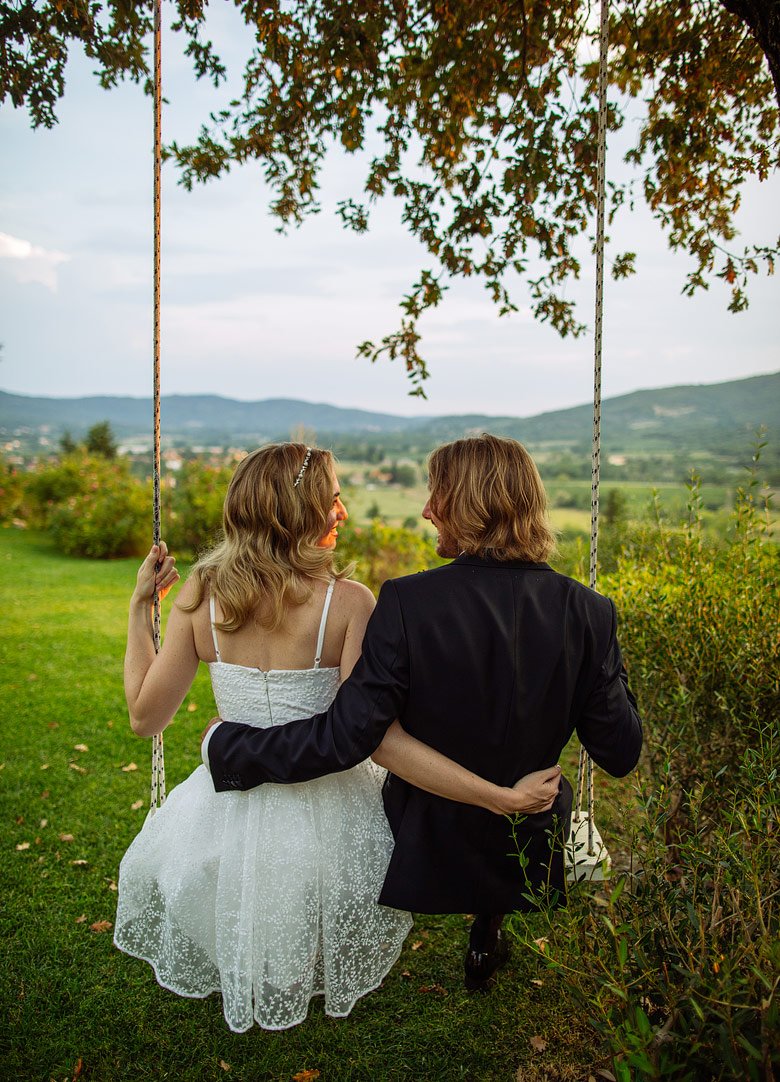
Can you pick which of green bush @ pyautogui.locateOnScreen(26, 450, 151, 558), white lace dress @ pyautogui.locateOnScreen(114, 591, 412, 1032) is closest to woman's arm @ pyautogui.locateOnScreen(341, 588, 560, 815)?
white lace dress @ pyautogui.locateOnScreen(114, 591, 412, 1032)

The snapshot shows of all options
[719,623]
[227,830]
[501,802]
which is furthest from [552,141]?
[227,830]

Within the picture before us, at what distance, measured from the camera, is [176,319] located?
19.4 feet

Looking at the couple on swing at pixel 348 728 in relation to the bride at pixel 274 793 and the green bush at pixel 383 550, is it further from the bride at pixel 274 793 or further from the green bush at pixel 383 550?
the green bush at pixel 383 550

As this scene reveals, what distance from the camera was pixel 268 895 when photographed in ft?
6.77

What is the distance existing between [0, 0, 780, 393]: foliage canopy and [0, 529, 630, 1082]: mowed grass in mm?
2602

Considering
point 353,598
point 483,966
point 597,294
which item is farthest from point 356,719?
point 597,294

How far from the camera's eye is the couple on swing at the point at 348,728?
1818mm

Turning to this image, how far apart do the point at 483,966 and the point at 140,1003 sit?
3.82ft

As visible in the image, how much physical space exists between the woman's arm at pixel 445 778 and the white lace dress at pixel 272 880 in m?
0.30

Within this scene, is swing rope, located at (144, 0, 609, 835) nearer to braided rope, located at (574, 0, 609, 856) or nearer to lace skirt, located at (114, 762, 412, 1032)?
braided rope, located at (574, 0, 609, 856)

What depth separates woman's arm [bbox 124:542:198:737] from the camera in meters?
2.07

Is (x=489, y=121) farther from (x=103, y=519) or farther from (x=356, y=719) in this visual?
(x=103, y=519)

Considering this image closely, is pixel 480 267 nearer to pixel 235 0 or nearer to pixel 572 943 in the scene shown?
pixel 235 0

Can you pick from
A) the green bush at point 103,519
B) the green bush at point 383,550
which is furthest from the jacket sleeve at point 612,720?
the green bush at point 103,519
